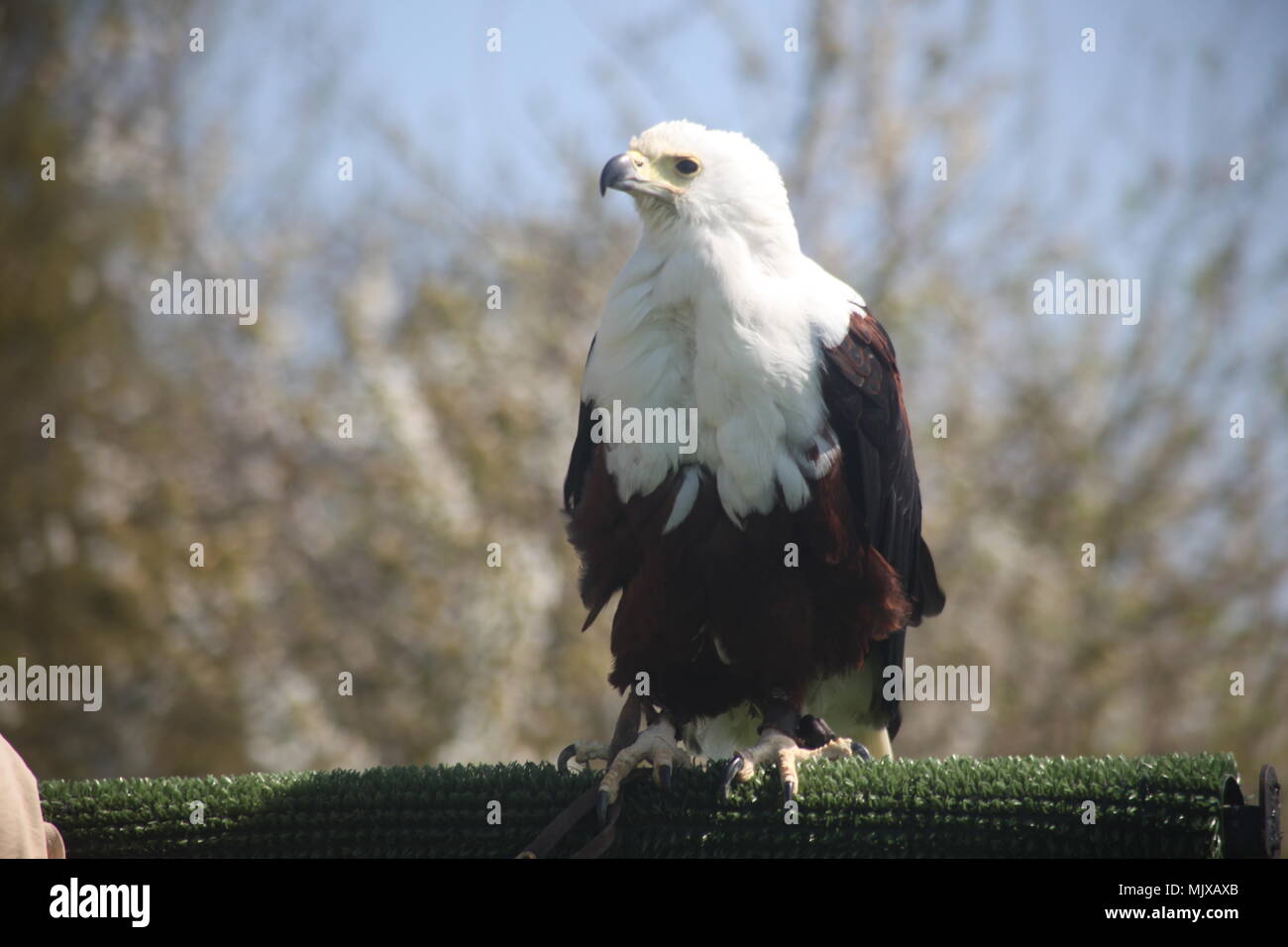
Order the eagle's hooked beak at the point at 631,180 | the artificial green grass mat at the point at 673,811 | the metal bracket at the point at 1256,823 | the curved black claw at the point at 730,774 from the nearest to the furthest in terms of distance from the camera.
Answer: the metal bracket at the point at 1256,823 < the artificial green grass mat at the point at 673,811 < the curved black claw at the point at 730,774 < the eagle's hooked beak at the point at 631,180

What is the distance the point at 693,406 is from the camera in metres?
3.17

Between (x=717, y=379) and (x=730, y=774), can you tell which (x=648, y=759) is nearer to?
(x=730, y=774)

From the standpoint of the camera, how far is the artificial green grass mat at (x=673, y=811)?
8.59ft

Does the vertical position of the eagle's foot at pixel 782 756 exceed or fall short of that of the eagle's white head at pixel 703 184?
it falls short

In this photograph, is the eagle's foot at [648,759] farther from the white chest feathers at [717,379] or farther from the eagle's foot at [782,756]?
the white chest feathers at [717,379]

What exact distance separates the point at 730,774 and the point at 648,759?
0.28 meters

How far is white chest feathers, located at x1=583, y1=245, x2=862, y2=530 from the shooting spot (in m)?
3.11

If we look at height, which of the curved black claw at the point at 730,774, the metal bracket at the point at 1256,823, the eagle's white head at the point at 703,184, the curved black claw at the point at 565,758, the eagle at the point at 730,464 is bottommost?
the metal bracket at the point at 1256,823

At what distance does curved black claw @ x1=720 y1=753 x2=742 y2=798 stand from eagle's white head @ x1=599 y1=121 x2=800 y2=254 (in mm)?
1368

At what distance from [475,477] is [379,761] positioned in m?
1.83

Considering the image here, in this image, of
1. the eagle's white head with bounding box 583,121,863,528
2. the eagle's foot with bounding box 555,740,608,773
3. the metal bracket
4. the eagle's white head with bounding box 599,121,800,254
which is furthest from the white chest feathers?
the metal bracket

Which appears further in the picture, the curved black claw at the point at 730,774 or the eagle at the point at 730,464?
the eagle at the point at 730,464

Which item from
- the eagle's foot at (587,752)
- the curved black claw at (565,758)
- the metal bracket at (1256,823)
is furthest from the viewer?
the eagle's foot at (587,752)

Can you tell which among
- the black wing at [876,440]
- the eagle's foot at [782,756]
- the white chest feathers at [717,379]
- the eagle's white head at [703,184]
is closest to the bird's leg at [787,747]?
the eagle's foot at [782,756]
